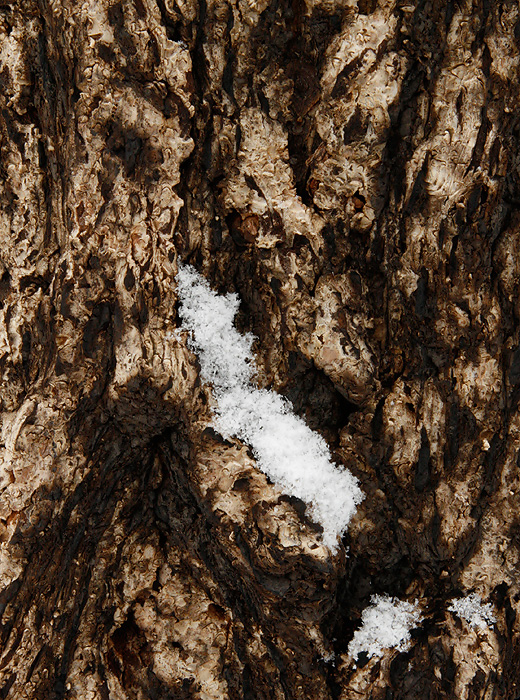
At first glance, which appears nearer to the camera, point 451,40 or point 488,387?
point 451,40

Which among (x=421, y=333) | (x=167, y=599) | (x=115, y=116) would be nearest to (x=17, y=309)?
(x=115, y=116)

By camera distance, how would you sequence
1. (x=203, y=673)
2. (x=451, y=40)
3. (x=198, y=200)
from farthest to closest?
(x=203, y=673), (x=198, y=200), (x=451, y=40)

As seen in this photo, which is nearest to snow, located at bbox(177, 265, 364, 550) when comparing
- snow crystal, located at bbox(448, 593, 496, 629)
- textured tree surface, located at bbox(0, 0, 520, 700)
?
textured tree surface, located at bbox(0, 0, 520, 700)

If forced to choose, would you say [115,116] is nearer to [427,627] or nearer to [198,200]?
[198,200]

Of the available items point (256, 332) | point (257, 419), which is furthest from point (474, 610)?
point (256, 332)

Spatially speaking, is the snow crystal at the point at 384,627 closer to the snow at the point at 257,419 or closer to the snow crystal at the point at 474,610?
the snow crystal at the point at 474,610

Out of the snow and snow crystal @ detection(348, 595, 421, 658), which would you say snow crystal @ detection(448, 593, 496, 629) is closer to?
snow crystal @ detection(348, 595, 421, 658)
